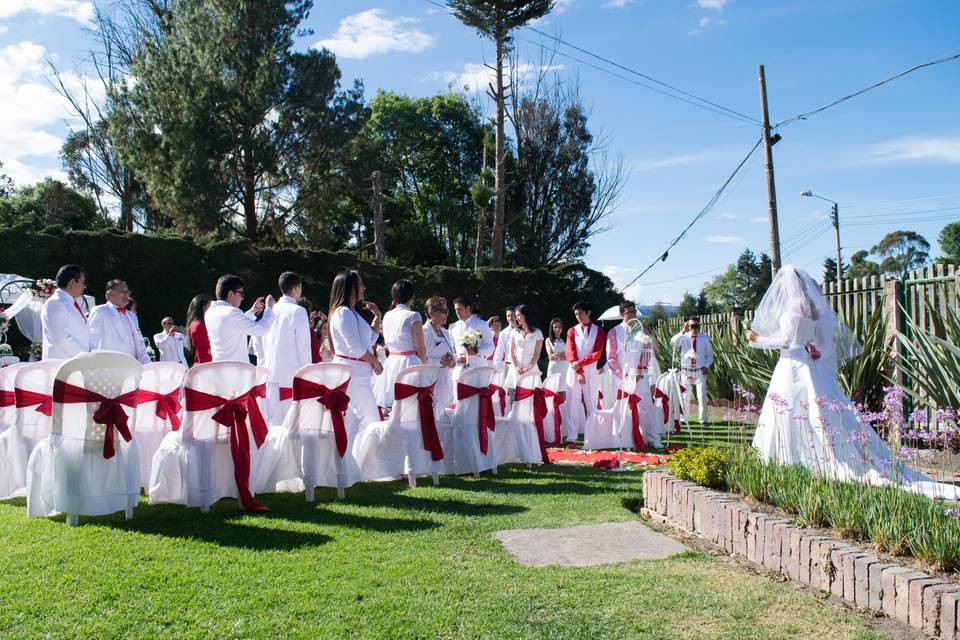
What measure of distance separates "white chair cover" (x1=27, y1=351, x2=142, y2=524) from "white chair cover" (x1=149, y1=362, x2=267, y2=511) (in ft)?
1.02

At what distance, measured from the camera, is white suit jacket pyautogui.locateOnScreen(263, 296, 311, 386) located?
8.78 meters

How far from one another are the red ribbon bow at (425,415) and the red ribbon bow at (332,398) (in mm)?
784

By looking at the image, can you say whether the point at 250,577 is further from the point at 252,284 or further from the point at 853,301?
the point at 252,284

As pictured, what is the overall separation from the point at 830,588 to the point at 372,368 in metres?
5.06

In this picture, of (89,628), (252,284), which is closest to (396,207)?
(252,284)

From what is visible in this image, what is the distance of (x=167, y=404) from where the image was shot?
287 inches

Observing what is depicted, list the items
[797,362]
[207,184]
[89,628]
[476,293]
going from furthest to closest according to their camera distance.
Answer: [207,184], [476,293], [797,362], [89,628]

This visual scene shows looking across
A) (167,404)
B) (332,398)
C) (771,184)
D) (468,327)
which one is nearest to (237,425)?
(332,398)

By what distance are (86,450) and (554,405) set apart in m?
7.26

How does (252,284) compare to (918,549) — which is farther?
(252,284)

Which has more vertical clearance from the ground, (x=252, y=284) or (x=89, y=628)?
(x=252, y=284)

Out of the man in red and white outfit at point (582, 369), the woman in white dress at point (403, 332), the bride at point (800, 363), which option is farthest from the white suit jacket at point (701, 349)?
the woman in white dress at point (403, 332)

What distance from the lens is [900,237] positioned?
305 feet

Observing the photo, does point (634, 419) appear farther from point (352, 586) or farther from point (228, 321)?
point (352, 586)
